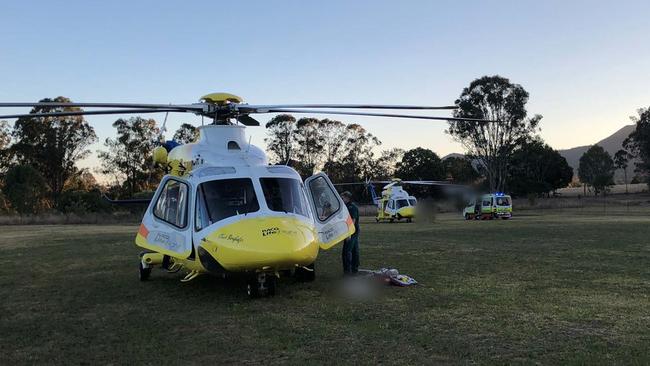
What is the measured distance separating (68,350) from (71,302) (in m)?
3.09

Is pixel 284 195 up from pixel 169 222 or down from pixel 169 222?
up

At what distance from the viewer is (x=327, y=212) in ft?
31.2

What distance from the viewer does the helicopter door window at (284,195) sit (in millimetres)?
8320

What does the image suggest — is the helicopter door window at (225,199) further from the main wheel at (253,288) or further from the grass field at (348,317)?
the grass field at (348,317)

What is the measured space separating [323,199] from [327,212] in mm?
290

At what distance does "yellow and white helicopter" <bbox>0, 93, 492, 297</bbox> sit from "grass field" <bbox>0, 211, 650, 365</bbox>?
71 cm

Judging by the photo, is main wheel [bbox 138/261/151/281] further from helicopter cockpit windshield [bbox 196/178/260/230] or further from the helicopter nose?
the helicopter nose

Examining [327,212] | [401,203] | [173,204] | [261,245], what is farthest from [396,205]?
[261,245]

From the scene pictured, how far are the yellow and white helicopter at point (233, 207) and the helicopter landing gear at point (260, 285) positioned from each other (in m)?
0.02

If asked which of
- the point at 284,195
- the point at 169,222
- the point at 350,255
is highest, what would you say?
the point at 284,195

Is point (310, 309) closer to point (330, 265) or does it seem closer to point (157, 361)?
point (157, 361)

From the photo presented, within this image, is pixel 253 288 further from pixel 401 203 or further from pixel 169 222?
pixel 401 203

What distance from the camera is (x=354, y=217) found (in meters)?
10.9

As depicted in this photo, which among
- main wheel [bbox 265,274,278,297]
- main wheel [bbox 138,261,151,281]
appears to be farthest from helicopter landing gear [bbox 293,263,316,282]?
main wheel [bbox 138,261,151,281]
